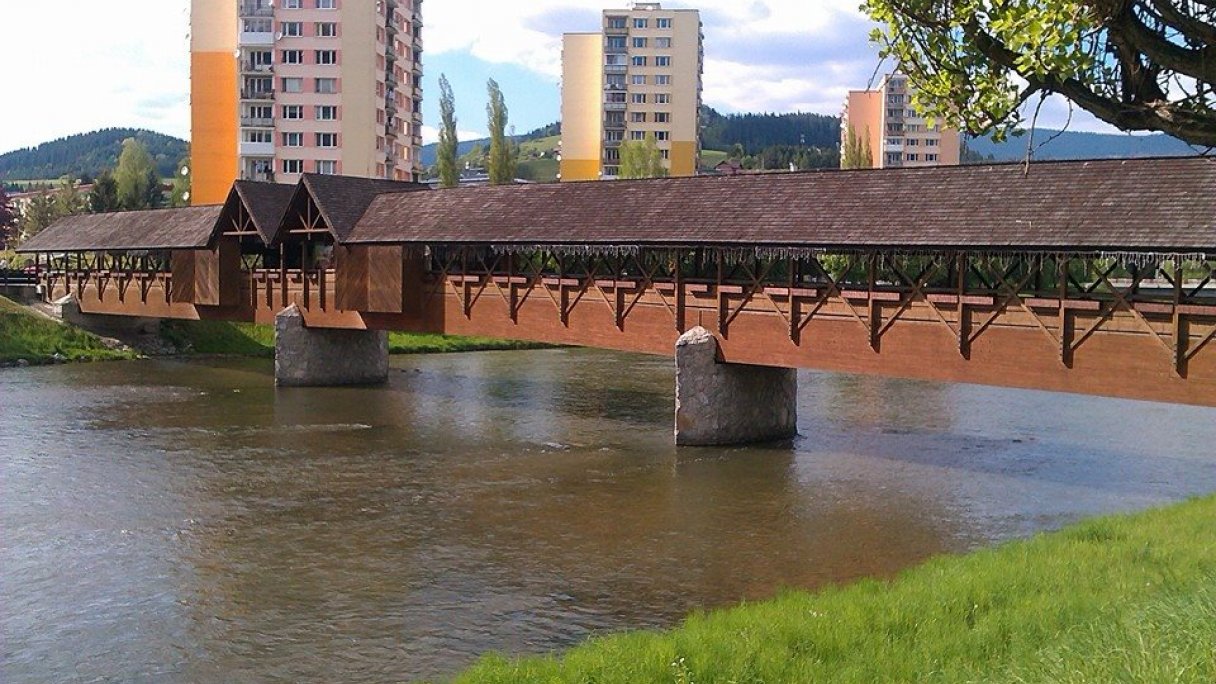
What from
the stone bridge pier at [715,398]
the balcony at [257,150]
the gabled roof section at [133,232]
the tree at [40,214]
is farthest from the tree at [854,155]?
the tree at [40,214]

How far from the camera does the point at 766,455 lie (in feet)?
70.8

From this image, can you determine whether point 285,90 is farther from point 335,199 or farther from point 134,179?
point 335,199

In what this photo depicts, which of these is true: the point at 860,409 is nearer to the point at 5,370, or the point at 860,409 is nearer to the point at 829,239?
the point at 829,239

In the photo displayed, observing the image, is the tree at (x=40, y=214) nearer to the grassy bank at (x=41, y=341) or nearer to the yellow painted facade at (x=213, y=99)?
the yellow painted facade at (x=213, y=99)

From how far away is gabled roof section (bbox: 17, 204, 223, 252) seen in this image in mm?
35562

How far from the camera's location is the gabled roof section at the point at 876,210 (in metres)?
16.9

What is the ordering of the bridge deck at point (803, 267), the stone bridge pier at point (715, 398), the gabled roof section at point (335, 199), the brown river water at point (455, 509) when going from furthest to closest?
the gabled roof section at point (335, 199)
the stone bridge pier at point (715, 398)
the bridge deck at point (803, 267)
the brown river water at point (455, 509)

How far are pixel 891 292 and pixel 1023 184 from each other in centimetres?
281

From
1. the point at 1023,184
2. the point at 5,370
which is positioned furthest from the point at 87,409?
the point at 1023,184

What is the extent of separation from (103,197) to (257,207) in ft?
122

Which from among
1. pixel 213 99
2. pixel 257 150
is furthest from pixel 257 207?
pixel 213 99

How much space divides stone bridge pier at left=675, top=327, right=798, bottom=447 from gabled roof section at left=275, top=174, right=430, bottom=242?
37.6 feet

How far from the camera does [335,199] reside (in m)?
30.3

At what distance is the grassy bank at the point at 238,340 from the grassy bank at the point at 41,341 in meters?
2.37
